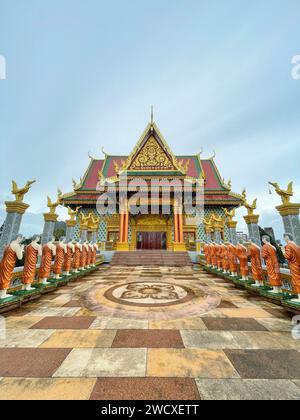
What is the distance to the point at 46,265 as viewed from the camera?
18.5ft

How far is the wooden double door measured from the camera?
17297 millimetres

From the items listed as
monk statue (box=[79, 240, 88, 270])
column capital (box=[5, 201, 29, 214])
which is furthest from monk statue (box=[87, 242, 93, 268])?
column capital (box=[5, 201, 29, 214])

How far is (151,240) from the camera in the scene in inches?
683

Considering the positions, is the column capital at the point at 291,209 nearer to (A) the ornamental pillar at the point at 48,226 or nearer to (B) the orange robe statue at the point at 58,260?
(B) the orange robe statue at the point at 58,260

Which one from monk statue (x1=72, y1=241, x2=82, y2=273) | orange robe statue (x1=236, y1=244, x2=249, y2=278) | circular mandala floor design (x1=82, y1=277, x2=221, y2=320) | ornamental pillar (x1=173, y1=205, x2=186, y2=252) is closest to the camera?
circular mandala floor design (x1=82, y1=277, x2=221, y2=320)

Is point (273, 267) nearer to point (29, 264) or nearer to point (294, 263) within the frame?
point (294, 263)

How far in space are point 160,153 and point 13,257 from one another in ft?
49.9

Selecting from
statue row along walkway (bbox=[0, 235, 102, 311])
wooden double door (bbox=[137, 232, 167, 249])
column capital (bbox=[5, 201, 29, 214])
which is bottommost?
statue row along walkway (bbox=[0, 235, 102, 311])

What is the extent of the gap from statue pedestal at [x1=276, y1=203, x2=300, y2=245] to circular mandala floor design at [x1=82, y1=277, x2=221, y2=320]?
2550 millimetres

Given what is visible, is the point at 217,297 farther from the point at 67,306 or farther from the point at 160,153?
the point at 160,153

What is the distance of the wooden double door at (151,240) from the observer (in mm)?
17297

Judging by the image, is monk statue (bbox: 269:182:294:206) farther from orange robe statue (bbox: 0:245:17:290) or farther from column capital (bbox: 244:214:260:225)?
orange robe statue (bbox: 0:245:17:290)

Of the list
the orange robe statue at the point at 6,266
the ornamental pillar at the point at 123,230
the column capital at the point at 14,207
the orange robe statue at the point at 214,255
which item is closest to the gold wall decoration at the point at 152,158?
the ornamental pillar at the point at 123,230
